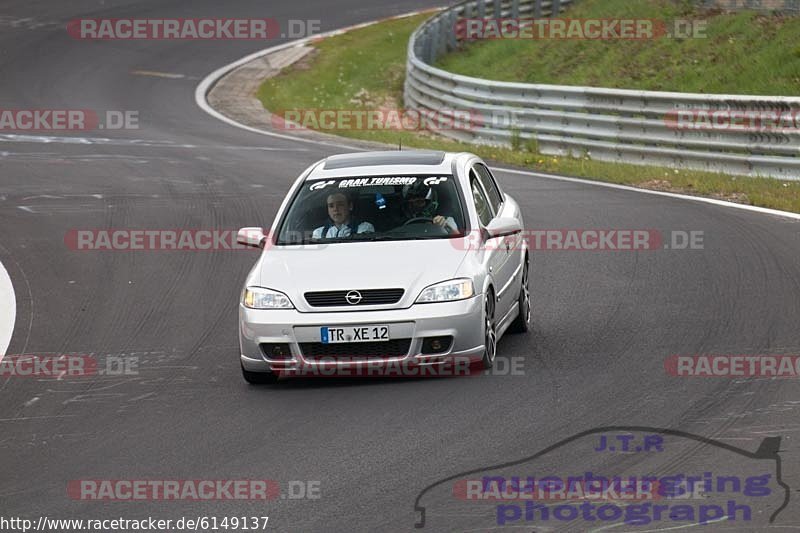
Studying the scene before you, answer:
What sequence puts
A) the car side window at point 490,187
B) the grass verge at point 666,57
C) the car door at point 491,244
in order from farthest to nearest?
the grass verge at point 666,57 → the car side window at point 490,187 → the car door at point 491,244

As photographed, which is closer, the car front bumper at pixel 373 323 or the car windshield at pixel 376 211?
the car front bumper at pixel 373 323

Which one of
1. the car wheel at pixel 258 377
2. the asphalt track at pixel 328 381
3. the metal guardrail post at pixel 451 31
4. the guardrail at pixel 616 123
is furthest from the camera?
the metal guardrail post at pixel 451 31

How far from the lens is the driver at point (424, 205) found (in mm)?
10531

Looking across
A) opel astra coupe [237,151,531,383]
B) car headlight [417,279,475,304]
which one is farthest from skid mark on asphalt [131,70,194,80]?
car headlight [417,279,475,304]

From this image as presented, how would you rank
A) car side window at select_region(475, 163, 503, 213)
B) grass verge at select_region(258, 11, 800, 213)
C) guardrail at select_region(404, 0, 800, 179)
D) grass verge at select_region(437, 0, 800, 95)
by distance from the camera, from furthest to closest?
1. grass verge at select_region(437, 0, 800, 95)
2. guardrail at select_region(404, 0, 800, 179)
3. grass verge at select_region(258, 11, 800, 213)
4. car side window at select_region(475, 163, 503, 213)

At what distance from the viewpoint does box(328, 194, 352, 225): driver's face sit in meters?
10.5

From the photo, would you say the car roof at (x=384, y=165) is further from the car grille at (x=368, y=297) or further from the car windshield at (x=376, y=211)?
the car grille at (x=368, y=297)

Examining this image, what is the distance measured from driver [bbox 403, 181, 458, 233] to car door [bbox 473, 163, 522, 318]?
479mm

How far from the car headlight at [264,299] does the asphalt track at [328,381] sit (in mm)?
583

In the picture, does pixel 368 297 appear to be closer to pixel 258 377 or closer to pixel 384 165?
pixel 258 377

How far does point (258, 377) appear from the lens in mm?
9875

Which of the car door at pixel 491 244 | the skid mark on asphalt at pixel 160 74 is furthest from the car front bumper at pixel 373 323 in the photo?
the skid mark on asphalt at pixel 160 74

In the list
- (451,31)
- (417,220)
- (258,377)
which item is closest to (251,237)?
(258,377)

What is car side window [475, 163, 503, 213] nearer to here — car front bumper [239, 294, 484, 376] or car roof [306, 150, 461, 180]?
car roof [306, 150, 461, 180]
